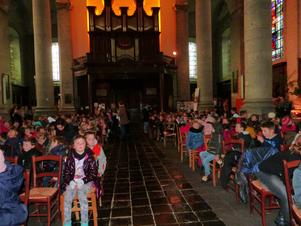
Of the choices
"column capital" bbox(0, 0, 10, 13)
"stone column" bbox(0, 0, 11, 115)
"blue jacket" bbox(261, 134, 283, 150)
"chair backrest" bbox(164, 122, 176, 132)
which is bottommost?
"chair backrest" bbox(164, 122, 176, 132)

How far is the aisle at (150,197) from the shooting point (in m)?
4.84

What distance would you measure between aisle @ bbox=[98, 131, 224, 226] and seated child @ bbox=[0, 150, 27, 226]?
5.74 ft

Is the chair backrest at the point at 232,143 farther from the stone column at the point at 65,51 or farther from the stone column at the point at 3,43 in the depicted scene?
the stone column at the point at 65,51

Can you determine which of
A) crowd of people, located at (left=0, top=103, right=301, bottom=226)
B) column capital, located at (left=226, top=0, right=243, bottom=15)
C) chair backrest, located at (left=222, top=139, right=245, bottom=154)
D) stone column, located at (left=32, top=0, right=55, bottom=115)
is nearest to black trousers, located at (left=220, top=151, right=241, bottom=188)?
crowd of people, located at (left=0, top=103, right=301, bottom=226)

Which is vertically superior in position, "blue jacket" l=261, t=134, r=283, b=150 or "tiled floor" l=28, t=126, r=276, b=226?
"blue jacket" l=261, t=134, r=283, b=150

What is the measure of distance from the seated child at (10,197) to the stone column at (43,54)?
13038 mm

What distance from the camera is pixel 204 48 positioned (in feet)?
53.5

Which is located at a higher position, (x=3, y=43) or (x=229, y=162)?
(x=3, y=43)

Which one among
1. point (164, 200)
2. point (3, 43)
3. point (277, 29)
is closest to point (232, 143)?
point (164, 200)

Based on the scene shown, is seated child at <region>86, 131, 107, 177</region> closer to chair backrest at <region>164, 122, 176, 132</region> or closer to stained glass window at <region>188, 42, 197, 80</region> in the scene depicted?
chair backrest at <region>164, 122, 176, 132</region>

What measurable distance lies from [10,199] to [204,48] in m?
14.3

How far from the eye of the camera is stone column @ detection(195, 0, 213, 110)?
16.1 metres

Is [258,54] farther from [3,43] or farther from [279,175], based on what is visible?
[3,43]

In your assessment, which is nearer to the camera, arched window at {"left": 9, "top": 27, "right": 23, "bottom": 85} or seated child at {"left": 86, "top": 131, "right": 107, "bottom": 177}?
seated child at {"left": 86, "top": 131, "right": 107, "bottom": 177}
